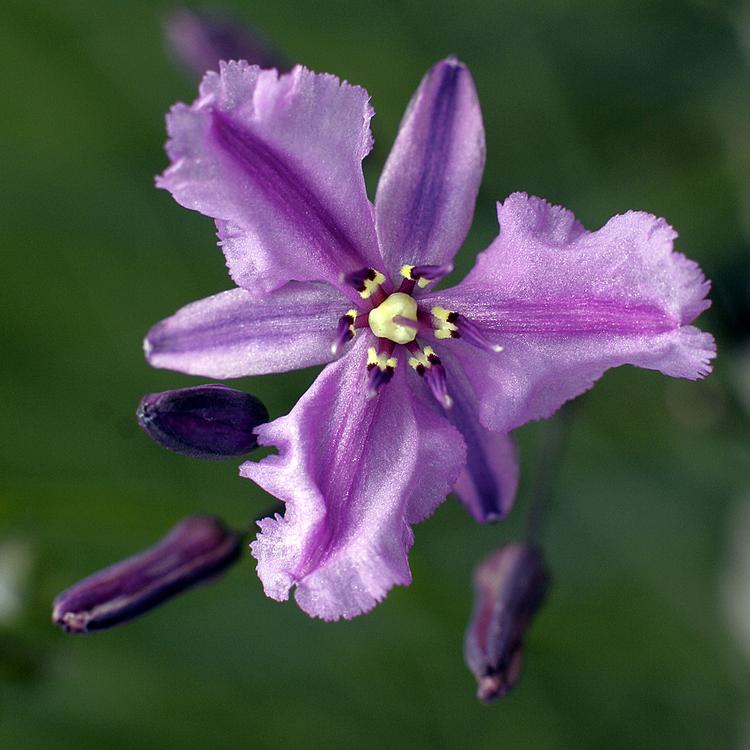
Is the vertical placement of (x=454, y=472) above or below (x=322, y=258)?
below

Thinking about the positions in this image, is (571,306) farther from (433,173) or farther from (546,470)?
(546,470)

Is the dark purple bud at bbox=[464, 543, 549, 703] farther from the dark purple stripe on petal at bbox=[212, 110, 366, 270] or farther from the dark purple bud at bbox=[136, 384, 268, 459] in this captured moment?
the dark purple stripe on petal at bbox=[212, 110, 366, 270]

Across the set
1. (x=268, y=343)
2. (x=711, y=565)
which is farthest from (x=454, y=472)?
(x=711, y=565)

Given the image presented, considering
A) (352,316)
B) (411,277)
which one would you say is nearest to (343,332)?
(352,316)

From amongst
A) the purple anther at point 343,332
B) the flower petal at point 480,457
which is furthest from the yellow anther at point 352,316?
the flower petal at point 480,457

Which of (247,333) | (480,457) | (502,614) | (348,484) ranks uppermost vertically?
(247,333)

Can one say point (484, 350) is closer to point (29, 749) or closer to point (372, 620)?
point (372, 620)
